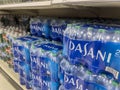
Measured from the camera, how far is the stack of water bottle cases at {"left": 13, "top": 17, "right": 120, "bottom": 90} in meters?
0.67

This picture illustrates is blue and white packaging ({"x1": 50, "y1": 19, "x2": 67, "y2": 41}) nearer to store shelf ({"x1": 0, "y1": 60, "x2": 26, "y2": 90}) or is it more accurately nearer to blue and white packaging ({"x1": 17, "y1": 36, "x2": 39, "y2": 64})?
blue and white packaging ({"x1": 17, "y1": 36, "x2": 39, "y2": 64})

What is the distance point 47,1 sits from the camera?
92 cm

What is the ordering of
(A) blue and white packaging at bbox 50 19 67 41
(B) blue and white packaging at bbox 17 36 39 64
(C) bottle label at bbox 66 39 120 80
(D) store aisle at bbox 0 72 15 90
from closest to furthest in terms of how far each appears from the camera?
(C) bottle label at bbox 66 39 120 80 < (A) blue and white packaging at bbox 50 19 67 41 < (B) blue and white packaging at bbox 17 36 39 64 < (D) store aisle at bbox 0 72 15 90

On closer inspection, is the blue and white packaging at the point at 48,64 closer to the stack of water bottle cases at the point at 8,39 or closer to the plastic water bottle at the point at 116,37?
the plastic water bottle at the point at 116,37

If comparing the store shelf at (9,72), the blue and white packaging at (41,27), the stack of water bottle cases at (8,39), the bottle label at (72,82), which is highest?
the blue and white packaging at (41,27)

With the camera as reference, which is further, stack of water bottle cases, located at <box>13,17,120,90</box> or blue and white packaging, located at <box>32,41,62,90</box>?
blue and white packaging, located at <box>32,41,62,90</box>

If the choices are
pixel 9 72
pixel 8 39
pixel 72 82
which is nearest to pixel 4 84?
Answer: pixel 9 72

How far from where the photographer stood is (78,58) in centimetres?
78

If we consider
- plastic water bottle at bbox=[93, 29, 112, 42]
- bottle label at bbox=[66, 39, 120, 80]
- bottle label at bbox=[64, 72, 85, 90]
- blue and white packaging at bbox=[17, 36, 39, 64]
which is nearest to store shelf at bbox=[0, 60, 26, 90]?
blue and white packaging at bbox=[17, 36, 39, 64]

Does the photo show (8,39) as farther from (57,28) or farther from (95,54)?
(95,54)

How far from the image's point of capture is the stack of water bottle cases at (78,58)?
67 cm

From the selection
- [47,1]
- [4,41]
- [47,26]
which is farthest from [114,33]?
[4,41]

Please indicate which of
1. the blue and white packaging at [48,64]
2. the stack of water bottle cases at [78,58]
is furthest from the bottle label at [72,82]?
the blue and white packaging at [48,64]

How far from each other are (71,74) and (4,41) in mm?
1224
